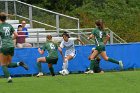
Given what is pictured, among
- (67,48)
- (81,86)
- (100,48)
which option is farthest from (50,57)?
(81,86)

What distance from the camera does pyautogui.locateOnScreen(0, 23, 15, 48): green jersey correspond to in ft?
56.2

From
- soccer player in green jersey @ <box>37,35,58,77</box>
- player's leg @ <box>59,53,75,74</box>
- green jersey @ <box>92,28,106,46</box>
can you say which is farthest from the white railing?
green jersey @ <box>92,28,106,46</box>

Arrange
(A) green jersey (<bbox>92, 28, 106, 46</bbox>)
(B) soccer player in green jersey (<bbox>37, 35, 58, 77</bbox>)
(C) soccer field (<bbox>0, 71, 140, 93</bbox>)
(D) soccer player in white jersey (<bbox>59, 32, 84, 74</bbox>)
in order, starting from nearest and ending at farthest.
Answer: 1. (C) soccer field (<bbox>0, 71, 140, 93</bbox>)
2. (A) green jersey (<bbox>92, 28, 106, 46</bbox>)
3. (B) soccer player in green jersey (<bbox>37, 35, 58, 77</bbox>)
4. (D) soccer player in white jersey (<bbox>59, 32, 84, 74</bbox>)

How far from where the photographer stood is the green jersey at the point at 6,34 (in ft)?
56.2

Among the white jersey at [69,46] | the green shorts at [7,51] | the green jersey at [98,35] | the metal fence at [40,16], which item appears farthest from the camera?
the metal fence at [40,16]

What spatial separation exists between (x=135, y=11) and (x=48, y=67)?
20.5m

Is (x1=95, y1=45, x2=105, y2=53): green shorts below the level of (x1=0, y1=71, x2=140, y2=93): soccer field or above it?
above

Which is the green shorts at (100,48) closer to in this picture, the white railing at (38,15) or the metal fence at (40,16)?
the metal fence at (40,16)

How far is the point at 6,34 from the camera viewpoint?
1720 centimetres

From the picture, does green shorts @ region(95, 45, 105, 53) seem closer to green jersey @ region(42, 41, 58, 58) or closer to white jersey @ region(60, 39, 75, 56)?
green jersey @ region(42, 41, 58, 58)

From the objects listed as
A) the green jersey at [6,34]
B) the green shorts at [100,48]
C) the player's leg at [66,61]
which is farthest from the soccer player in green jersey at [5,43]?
the player's leg at [66,61]

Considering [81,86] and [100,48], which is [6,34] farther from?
[100,48]

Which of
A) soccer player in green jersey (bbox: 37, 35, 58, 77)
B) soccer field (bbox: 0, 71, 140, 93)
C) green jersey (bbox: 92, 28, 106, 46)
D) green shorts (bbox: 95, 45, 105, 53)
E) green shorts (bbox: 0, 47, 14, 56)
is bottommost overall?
soccer field (bbox: 0, 71, 140, 93)

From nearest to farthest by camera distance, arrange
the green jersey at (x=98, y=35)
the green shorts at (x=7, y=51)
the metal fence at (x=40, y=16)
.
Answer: the green shorts at (x=7, y=51)
the green jersey at (x=98, y=35)
the metal fence at (x=40, y=16)
